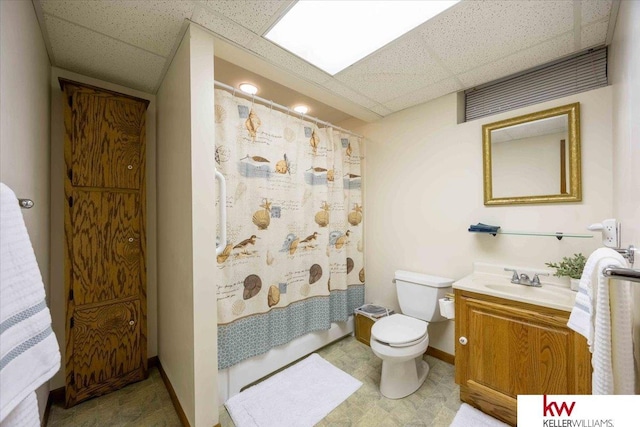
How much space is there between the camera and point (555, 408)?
0.95m

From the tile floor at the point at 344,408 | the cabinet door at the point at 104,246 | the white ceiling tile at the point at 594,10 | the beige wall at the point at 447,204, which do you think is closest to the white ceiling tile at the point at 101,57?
the cabinet door at the point at 104,246

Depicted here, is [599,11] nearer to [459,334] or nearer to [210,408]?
[459,334]

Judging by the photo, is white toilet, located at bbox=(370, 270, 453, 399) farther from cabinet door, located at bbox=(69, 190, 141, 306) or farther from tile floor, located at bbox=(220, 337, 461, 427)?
cabinet door, located at bbox=(69, 190, 141, 306)

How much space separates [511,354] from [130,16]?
2.82 meters

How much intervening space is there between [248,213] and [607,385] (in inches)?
71.0

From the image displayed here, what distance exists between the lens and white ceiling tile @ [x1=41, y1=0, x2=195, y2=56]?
3.92ft

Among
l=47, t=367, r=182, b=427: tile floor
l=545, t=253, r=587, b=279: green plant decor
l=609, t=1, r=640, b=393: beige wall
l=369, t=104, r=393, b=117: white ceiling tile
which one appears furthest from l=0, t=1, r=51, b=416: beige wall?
l=545, t=253, r=587, b=279: green plant decor

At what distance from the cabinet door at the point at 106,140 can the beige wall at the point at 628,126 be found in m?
2.80

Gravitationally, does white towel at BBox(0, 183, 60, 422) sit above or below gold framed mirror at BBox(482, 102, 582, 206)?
below

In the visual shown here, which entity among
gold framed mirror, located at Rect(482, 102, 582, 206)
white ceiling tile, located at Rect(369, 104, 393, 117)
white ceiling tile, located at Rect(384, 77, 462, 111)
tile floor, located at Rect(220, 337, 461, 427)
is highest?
white ceiling tile, located at Rect(384, 77, 462, 111)

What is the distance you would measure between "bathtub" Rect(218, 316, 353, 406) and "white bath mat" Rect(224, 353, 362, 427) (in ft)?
0.19

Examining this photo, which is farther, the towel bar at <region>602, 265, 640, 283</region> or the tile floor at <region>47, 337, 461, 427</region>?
the tile floor at <region>47, 337, 461, 427</region>

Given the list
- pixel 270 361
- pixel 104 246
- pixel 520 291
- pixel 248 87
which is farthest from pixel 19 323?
pixel 520 291

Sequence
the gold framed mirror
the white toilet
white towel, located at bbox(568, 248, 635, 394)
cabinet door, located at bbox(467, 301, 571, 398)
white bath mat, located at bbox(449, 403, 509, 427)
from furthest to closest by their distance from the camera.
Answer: the white toilet < the gold framed mirror < white bath mat, located at bbox(449, 403, 509, 427) < cabinet door, located at bbox(467, 301, 571, 398) < white towel, located at bbox(568, 248, 635, 394)
